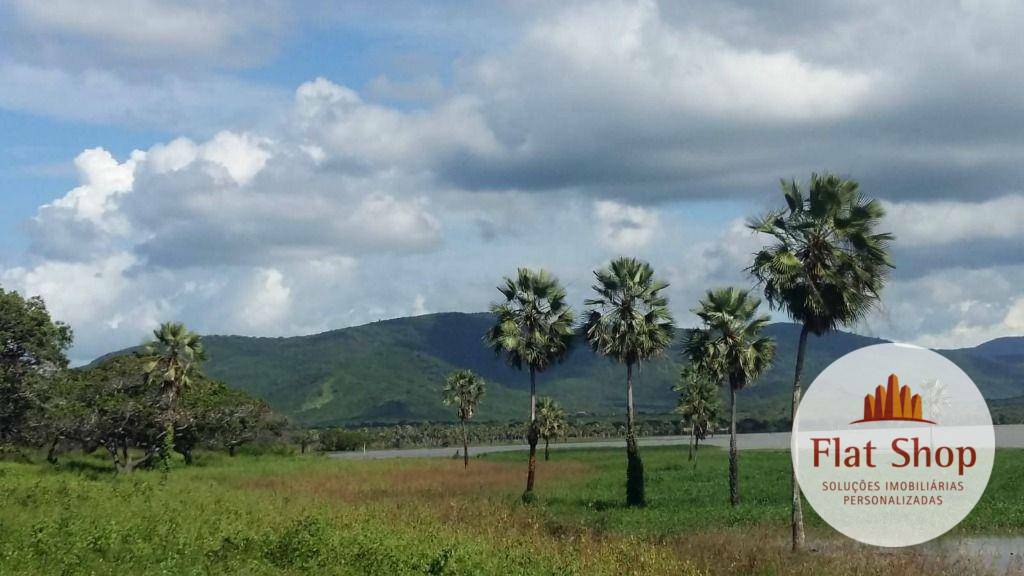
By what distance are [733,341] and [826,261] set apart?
1953 centimetres

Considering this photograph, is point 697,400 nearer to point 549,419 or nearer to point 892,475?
point 549,419

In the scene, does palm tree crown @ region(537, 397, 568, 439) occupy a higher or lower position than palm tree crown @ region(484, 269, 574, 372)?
lower

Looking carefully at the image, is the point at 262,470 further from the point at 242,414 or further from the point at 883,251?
the point at 883,251

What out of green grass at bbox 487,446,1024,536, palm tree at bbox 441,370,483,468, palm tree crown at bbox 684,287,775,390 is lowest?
green grass at bbox 487,446,1024,536

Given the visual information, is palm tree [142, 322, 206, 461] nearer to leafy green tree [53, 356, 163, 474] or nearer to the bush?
leafy green tree [53, 356, 163, 474]

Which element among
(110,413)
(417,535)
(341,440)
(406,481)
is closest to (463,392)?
(406,481)

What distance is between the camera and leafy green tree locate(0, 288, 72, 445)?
61.4m

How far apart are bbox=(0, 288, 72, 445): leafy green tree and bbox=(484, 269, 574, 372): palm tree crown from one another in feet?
109

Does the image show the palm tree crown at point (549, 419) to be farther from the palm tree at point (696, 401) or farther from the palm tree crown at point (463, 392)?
the palm tree at point (696, 401)

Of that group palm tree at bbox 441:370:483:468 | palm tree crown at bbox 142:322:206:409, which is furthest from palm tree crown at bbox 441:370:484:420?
palm tree crown at bbox 142:322:206:409

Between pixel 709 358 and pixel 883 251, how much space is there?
2368cm

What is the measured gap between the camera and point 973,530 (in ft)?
116

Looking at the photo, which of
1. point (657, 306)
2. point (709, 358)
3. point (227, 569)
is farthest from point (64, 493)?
point (709, 358)

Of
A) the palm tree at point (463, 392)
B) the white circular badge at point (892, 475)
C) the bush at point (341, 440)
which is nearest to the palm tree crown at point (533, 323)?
the white circular badge at point (892, 475)
